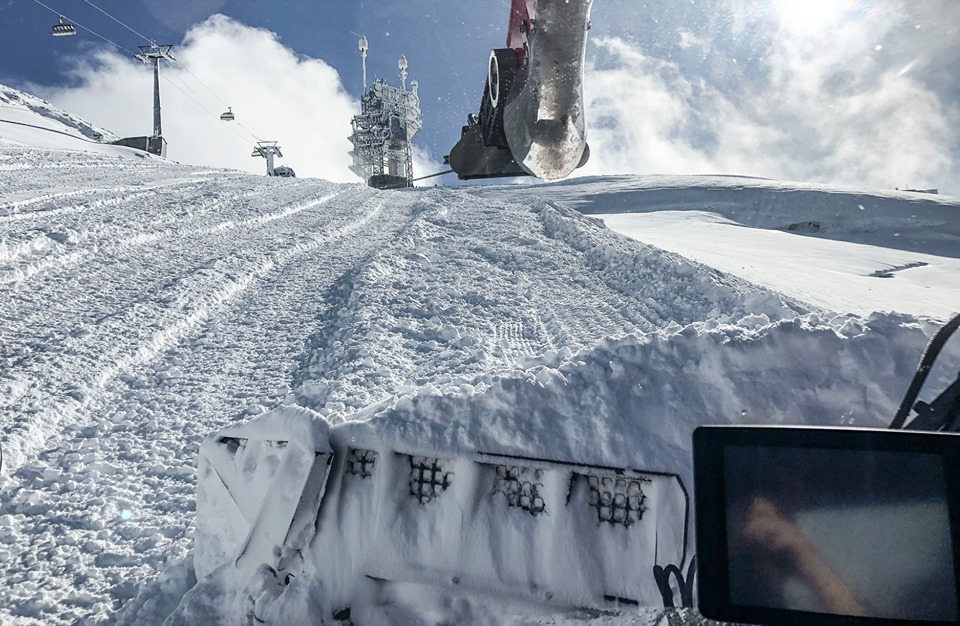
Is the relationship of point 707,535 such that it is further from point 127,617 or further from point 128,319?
point 128,319

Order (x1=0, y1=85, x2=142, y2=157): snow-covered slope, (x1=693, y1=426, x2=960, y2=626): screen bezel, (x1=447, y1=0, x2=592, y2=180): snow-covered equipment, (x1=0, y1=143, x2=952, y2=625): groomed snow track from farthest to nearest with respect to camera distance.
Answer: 1. (x1=0, y1=85, x2=142, y2=157): snow-covered slope
2. (x1=447, y1=0, x2=592, y2=180): snow-covered equipment
3. (x1=0, y1=143, x2=952, y2=625): groomed snow track
4. (x1=693, y1=426, x2=960, y2=626): screen bezel

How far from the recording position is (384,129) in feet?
157

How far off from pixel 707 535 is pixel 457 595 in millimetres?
789

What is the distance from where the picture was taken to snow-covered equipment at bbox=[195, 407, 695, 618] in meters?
1.54

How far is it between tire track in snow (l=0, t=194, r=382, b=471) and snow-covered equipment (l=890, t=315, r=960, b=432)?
3.27m

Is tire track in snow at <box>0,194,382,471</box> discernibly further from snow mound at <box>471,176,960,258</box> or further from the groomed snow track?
snow mound at <box>471,176,960,258</box>

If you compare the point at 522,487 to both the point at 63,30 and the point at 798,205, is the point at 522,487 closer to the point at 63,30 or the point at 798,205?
the point at 798,205

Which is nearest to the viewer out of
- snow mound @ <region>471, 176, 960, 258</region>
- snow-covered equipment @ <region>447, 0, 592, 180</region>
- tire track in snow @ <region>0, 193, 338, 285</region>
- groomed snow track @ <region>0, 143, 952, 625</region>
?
groomed snow track @ <region>0, 143, 952, 625</region>

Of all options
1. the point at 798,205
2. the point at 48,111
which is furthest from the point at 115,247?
the point at 48,111

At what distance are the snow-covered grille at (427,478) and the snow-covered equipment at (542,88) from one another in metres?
3.58

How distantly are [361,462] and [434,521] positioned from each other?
0.92 feet

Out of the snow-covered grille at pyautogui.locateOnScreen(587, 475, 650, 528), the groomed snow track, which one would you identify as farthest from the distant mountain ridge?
the snow-covered grille at pyautogui.locateOnScreen(587, 475, 650, 528)

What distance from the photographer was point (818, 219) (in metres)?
14.3

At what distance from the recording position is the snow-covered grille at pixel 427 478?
167 cm
